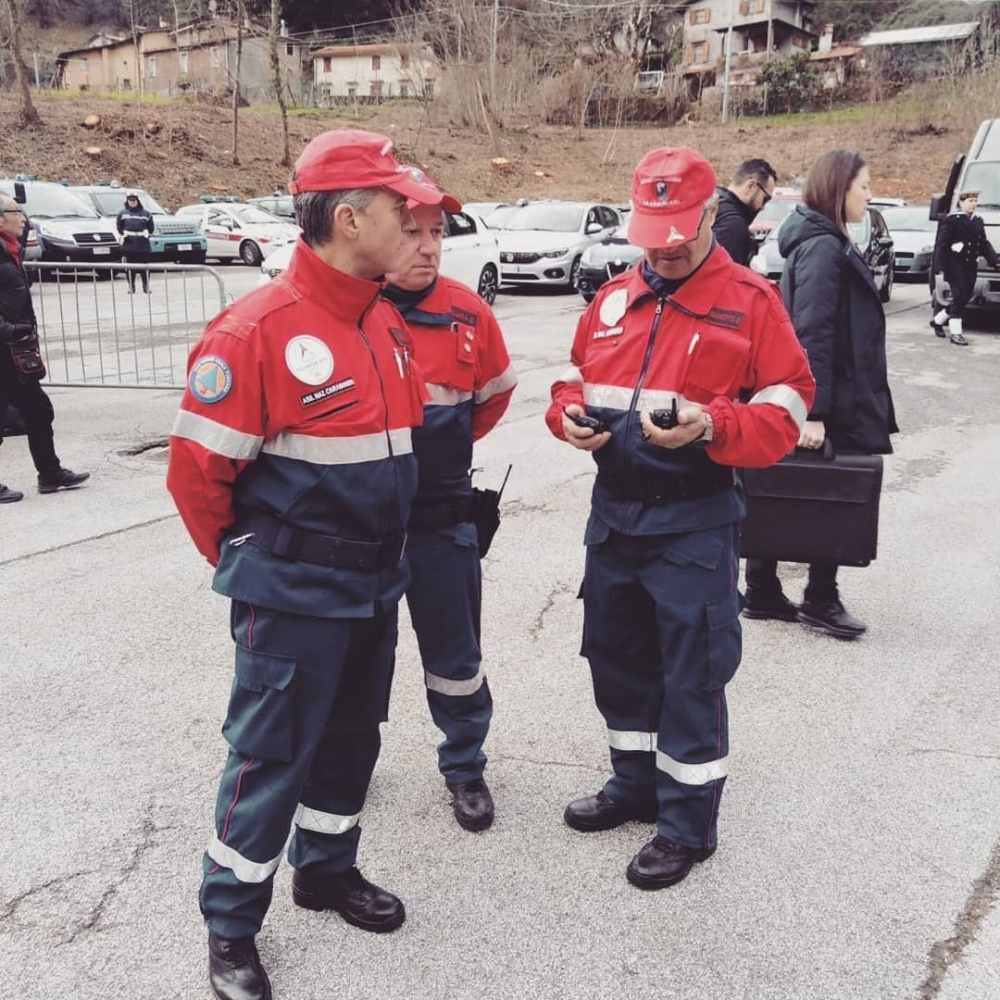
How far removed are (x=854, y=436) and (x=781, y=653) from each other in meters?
0.97

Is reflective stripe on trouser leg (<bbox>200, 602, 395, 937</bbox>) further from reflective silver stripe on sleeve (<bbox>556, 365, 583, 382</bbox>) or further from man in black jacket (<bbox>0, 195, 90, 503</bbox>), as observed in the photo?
man in black jacket (<bbox>0, 195, 90, 503</bbox>)

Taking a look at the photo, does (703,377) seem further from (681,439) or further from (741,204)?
(741,204)

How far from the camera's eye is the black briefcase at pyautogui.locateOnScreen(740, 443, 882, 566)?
4.28m

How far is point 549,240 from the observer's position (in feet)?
59.3

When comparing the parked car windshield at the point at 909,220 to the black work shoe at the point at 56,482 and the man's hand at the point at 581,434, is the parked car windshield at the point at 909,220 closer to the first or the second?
the black work shoe at the point at 56,482

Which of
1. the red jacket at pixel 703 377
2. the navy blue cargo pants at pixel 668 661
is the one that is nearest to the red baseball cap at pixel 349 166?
the red jacket at pixel 703 377

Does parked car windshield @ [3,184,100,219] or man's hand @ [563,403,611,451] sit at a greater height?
parked car windshield @ [3,184,100,219]

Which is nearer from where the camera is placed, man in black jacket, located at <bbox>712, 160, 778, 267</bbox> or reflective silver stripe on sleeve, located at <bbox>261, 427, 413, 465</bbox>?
reflective silver stripe on sleeve, located at <bbox>261, 427, 413, 465</bbox>

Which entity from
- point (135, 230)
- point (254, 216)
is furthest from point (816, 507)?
point (254, 216)

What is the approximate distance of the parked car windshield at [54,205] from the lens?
2033 centimetres

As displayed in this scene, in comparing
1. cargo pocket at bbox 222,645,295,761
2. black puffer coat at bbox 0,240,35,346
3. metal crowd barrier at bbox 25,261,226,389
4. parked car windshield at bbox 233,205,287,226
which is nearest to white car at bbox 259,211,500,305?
metal crowd barrier at bbox 25,261,226,389

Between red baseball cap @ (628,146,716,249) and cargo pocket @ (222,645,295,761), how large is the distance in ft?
4.53

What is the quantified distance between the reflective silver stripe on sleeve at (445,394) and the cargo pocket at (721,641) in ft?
3.10

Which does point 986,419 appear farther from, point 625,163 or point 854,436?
point 625,163
